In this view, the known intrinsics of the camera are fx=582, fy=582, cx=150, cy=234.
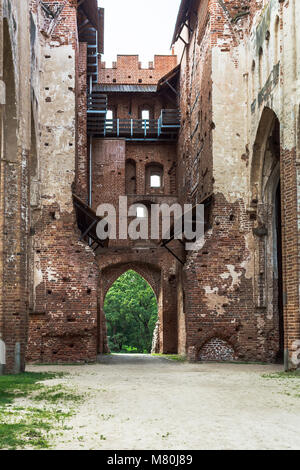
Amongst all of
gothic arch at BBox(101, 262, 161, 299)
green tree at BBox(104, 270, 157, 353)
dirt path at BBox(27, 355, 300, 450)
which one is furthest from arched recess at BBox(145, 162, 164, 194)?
green tree at BBox(104, 270, 157, 353)

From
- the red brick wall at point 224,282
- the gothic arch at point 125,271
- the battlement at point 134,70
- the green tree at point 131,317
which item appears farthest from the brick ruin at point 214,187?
the green tree at point 131,317

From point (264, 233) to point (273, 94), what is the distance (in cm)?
421

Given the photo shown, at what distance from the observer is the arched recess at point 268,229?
17031mm

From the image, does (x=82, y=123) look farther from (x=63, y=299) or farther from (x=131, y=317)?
(x=131, y=317)

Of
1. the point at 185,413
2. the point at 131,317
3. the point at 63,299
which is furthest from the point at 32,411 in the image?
the point at 131,317

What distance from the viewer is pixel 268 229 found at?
17.4 meters

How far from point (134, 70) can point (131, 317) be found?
18.9 m

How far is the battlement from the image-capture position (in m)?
29.0

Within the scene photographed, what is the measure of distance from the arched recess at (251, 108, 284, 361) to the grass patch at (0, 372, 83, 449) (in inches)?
318

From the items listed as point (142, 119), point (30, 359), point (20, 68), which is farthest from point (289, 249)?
point (142, 119)

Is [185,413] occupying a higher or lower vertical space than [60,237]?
lower

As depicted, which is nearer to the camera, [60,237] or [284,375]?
[284,375]

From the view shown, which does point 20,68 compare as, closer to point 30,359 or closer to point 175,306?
point 30,359

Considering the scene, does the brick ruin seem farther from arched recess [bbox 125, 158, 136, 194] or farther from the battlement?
the battlement
